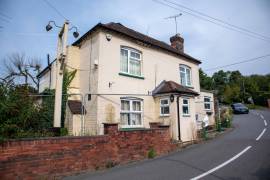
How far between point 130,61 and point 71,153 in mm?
8052

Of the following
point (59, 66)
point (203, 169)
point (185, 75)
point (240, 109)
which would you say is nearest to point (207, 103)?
point (185, 75)

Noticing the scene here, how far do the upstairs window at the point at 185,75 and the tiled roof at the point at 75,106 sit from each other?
9310mm

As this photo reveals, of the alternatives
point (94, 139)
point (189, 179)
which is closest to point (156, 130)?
point (94, 139)

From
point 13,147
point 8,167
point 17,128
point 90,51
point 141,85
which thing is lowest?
point 8,167

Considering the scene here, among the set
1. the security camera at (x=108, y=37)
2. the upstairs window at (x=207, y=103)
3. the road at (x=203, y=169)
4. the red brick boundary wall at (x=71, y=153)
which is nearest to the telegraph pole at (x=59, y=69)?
the red brick boundary wall at (x=71, y=153)

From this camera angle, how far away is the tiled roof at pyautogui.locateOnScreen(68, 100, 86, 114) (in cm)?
1200

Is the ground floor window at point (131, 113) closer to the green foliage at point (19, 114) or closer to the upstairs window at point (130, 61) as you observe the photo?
the upstairs window at point (130, 61)

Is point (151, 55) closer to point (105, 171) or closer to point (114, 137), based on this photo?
point (114, 137)

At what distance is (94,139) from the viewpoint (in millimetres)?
8469

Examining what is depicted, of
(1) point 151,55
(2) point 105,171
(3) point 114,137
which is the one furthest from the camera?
(1) point 151,55

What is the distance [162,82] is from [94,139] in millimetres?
8962

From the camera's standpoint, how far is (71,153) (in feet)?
25.3

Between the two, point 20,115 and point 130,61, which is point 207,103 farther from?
point 20,115

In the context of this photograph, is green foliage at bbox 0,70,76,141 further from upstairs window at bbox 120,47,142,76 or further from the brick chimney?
the brick chimney
